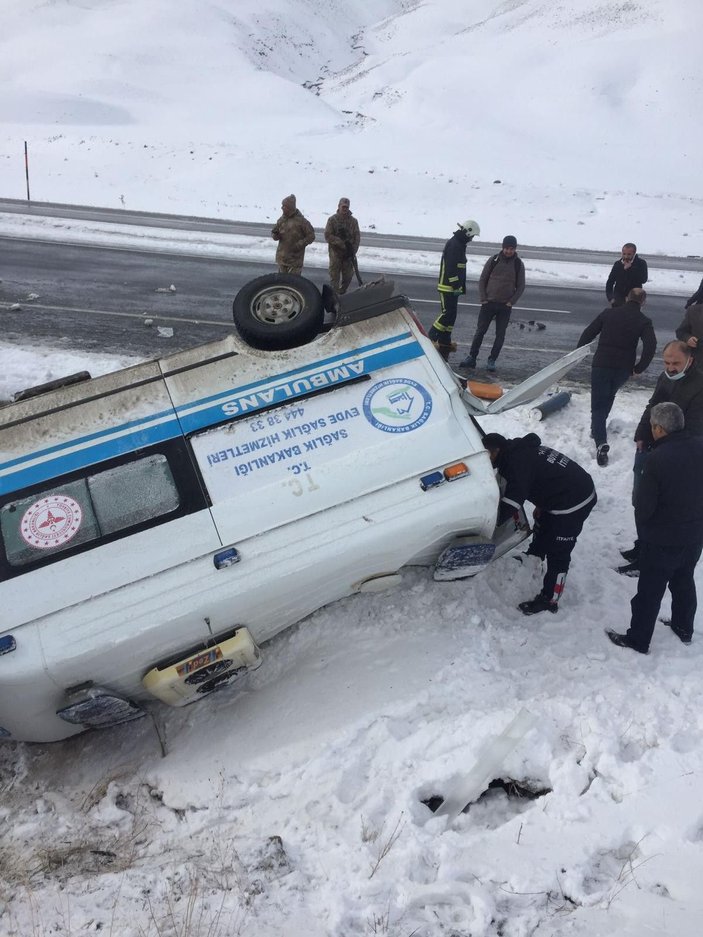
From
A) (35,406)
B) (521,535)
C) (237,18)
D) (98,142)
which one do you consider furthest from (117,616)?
(237,18)

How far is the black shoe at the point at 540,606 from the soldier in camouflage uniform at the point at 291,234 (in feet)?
22.0

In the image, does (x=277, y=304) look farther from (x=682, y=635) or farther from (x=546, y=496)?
(x=682, y=635)

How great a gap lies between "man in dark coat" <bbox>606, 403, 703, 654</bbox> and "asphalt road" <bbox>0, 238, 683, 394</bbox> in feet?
14.0

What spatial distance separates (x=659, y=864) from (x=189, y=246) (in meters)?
15.1

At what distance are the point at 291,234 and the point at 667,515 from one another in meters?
7.23

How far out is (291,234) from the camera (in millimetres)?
9539

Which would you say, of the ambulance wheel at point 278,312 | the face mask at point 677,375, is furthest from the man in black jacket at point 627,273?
the ambulance wheel at point 278,312

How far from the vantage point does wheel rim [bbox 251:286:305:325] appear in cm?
448

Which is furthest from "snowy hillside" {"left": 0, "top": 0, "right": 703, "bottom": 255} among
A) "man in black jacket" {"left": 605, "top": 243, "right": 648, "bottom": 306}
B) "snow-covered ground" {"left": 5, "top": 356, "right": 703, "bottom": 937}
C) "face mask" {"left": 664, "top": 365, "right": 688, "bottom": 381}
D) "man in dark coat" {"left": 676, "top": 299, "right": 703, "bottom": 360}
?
"snow-covered ground" {"left": 5, "top": 356, "right": 703, "bottom": 937}

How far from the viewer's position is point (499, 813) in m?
3.43

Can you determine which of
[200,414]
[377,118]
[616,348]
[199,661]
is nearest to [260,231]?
[616,348]

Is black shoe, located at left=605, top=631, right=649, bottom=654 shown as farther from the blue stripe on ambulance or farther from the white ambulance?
the blue stripe on ambulance

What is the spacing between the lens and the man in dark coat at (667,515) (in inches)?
158

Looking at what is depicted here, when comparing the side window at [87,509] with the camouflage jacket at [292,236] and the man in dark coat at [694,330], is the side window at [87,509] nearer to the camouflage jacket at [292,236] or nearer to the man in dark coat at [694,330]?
the man in dark coat at [694,330]
